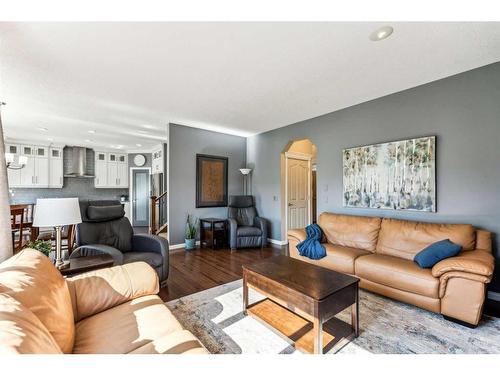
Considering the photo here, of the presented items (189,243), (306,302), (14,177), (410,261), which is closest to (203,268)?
(189,243)

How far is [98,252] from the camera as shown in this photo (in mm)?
2281

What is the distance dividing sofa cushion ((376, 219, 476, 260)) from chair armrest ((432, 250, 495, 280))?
10.2 inches

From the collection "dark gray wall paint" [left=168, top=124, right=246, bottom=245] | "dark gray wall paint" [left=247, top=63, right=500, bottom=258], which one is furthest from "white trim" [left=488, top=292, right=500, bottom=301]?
"dark gray wall paint" [left=168, top=124, right=246, bottom=245]

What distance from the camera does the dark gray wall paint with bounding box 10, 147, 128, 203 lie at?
6.09 meters

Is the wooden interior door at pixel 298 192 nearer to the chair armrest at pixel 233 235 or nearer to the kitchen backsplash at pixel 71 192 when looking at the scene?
the chair armrest at pixel 233 235

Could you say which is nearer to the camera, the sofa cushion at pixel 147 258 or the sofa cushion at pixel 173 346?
the sofa cushion at pixel 173 346

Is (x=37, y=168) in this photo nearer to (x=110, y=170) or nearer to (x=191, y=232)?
(x=110, y=170)

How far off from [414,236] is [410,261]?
33cm

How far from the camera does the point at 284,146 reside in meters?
4.76

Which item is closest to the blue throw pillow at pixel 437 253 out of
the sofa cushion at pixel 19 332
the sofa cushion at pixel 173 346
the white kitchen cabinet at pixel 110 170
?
the sofa cushion at pixel 173 346

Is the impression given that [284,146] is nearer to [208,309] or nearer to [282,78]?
[282,78]

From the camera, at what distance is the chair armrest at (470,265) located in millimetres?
1802

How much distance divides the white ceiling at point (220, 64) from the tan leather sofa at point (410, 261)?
5.92ft
